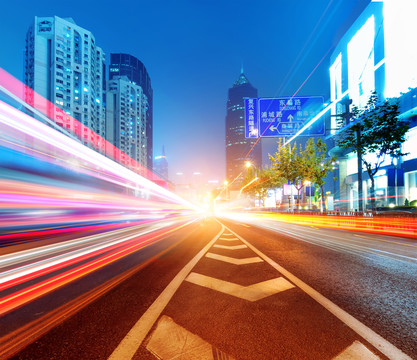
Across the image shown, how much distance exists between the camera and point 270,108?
1838cm

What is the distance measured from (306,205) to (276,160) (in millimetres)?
33630

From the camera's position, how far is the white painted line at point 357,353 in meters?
2.29

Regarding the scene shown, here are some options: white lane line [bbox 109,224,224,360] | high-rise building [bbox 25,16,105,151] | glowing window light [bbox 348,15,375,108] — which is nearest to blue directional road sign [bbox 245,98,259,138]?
white lane line [bbox 109,224,224,360]

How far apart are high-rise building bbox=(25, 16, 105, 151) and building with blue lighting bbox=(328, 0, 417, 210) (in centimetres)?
8588

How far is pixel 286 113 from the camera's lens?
18.5 m

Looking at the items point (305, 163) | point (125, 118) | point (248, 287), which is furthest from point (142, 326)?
point (125, 118)

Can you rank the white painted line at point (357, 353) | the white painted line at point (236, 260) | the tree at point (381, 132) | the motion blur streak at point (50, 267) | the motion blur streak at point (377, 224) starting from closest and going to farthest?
the white painted line at point (357, 353) → the motion blur streak at point (50, 267) → the white painted line at point (236, 260) → the motion blur streak at point (377, 224) → the tree at point (381, 132)

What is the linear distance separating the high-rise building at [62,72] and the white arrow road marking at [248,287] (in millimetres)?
94474

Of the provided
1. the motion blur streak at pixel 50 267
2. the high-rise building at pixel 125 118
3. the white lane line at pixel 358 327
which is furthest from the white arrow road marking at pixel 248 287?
the high-rise building at pixel 125 118

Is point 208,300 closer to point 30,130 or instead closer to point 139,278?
point 139,278

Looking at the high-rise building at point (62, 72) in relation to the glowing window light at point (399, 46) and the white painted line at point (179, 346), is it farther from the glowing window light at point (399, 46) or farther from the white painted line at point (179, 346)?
the white painted line at point (179, 346)

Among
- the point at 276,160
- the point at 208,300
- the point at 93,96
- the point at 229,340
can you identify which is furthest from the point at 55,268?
the point at 93,96

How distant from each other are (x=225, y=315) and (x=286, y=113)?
1766cm

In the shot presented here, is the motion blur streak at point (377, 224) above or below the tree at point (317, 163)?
below
